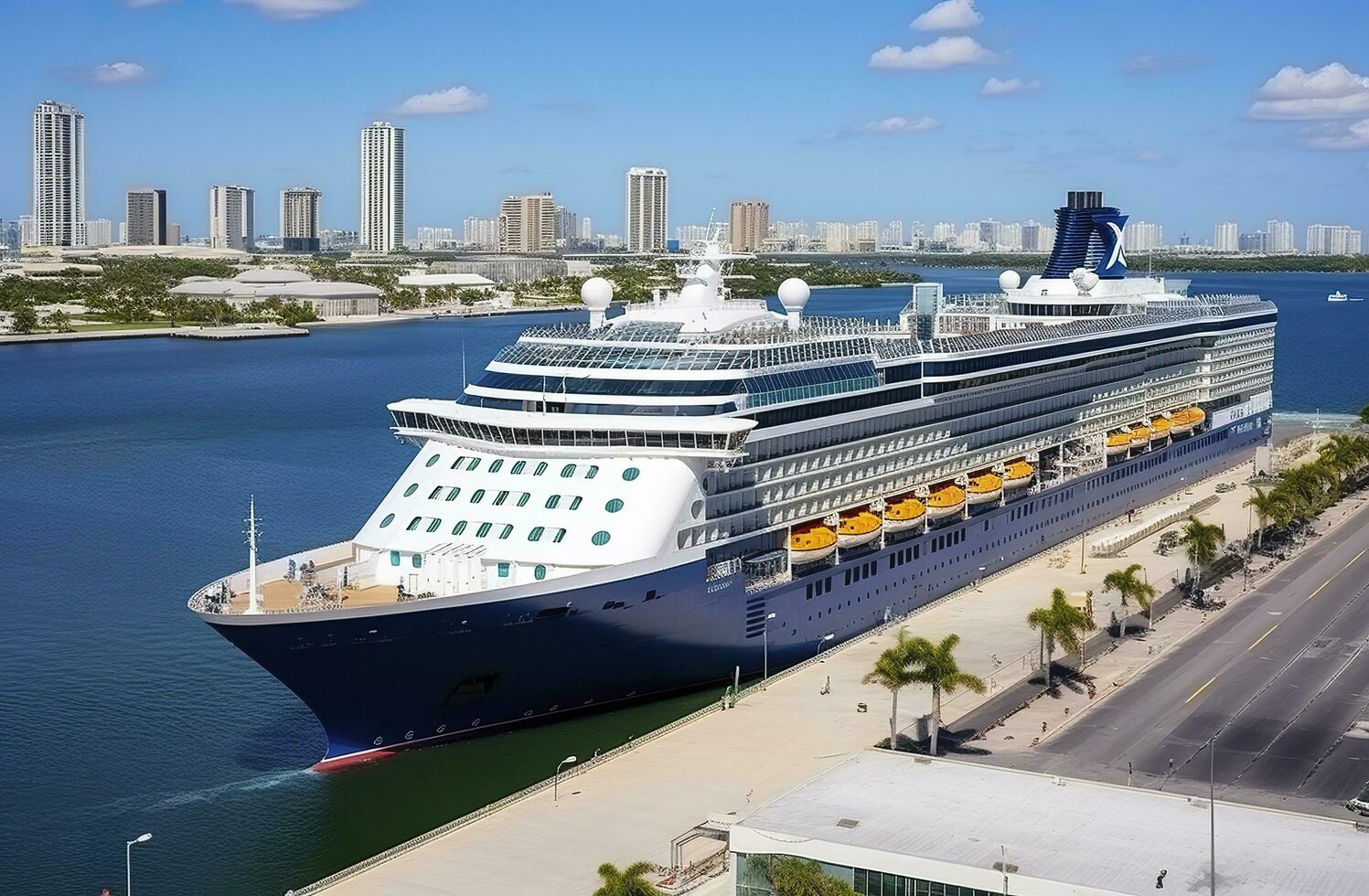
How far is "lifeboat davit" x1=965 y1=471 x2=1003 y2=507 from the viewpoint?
4025cm

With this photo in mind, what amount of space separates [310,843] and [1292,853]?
1505 cm

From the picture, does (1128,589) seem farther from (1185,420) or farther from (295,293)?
(295,293)

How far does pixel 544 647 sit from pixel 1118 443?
2783cm

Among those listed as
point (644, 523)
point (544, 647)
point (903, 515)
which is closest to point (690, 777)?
point (544, 647)

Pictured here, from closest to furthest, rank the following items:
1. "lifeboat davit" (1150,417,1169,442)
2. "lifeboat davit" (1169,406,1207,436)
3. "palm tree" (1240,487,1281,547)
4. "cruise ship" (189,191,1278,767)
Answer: "cruise ship" (189,191,1278,767) < "palm tree" (1240,487,1281,547) < "lifeboat davit" (1150,417,1169,442) < "lifeboat davit" (1169,406,1207,436)

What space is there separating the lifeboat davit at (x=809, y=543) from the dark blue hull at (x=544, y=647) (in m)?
0.46

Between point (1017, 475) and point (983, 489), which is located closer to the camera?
point (983, 489)

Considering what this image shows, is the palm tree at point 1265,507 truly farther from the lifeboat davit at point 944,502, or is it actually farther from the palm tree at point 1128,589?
the lifeboat davit at point 944,502

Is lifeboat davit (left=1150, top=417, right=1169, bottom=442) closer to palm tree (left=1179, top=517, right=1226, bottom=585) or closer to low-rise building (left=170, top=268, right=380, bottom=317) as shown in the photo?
palm tree (left=1179, top=517, right=1226, bottom=585)

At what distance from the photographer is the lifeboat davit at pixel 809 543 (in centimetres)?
3256

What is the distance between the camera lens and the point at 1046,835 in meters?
20.5

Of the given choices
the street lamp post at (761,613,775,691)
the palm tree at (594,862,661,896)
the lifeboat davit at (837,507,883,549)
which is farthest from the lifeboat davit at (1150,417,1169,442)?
the palm tree at (594,862,661,896)

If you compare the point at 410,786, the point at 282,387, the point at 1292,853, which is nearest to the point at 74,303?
the point at 282,387

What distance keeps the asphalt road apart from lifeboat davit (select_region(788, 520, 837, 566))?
6569 millimetres
